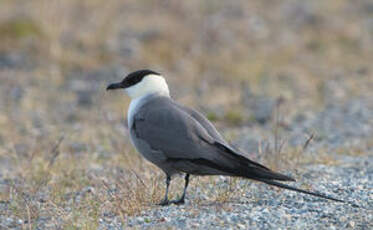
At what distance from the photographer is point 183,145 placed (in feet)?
17.3

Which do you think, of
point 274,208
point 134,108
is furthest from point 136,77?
point 274,208

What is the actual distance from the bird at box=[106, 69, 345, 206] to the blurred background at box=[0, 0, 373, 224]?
35 cm

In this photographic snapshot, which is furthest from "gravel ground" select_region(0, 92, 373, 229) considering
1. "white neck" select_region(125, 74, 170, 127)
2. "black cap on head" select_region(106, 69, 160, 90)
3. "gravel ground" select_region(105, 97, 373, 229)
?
"black cap on head" select_region(106, 69, 160, 90)

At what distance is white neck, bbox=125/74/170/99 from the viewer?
5.93 meters

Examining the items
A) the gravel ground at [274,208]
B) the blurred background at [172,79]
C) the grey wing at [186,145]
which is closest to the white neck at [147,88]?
the grey wing at [186,145]

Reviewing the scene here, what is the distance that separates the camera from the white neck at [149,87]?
593 centimetres

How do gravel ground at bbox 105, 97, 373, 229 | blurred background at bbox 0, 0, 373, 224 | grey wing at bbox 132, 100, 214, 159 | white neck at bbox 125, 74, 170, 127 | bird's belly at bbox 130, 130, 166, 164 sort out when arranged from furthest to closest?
blurred background at bbox 0, 0, 373, 224
white neck at bbox 125, 74, 170, 127
bird's belly at bbox 130, 130, 166, 164
grey wing at bbox 132, 100, 214, 159
gravel ground at bbox 105, 97, 373, 229

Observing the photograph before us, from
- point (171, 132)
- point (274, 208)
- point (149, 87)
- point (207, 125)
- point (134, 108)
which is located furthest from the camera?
point (149, 87)

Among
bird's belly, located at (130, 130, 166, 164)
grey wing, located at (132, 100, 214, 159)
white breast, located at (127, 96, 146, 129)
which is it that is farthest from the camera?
white breast, located at (127, 96, 146, 129)

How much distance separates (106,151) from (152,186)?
2805mm

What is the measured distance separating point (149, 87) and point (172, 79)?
5.76 meters

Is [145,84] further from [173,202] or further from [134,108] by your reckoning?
[173,202]

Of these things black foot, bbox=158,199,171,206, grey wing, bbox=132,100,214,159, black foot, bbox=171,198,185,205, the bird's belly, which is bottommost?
black foot, bbox=158,199,171,206

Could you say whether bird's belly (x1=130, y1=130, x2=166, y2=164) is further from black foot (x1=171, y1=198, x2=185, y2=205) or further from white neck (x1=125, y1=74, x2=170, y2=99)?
white neck (x1=125, y1=74, x2=170, y2=99)
